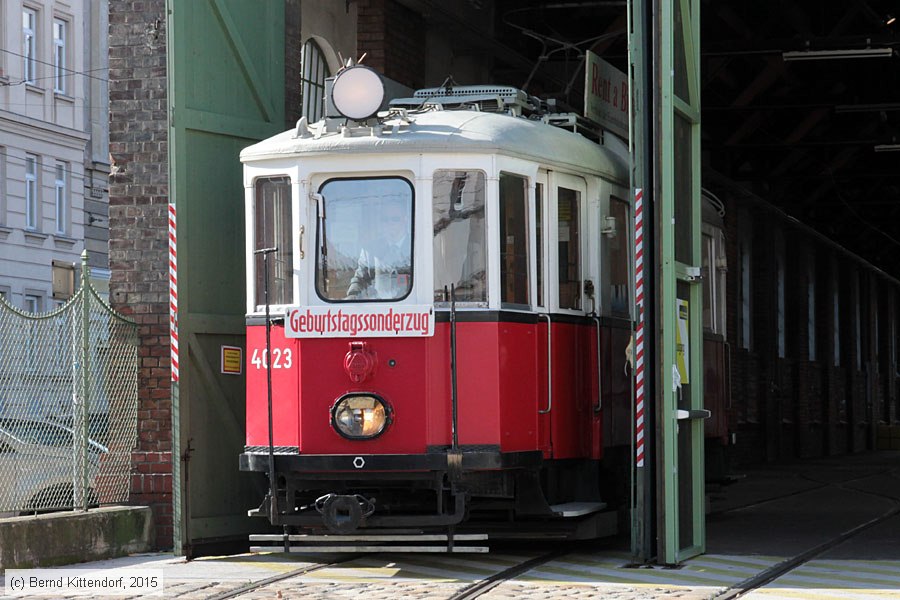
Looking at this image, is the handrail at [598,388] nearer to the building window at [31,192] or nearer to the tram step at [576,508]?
the tram step at [576,508]

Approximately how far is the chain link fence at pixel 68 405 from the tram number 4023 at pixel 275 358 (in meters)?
1.48

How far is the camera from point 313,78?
53.2 ft

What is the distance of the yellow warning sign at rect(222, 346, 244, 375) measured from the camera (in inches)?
476

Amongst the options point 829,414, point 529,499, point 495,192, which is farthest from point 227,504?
point 829,414

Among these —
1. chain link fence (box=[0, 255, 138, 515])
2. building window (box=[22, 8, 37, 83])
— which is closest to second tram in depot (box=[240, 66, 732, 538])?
chain link fence (box=[0, 255, 138, 515])

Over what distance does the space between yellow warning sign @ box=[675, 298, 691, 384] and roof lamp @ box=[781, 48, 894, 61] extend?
9040 mm

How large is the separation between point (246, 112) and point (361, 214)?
2441 millimetres

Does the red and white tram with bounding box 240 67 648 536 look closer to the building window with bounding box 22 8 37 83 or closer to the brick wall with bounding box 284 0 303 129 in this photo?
the brick wall with bounding box 284 0 303 129

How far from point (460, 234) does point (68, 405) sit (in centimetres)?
321

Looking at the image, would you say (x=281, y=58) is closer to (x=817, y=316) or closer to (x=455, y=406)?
(x=455, y=406)

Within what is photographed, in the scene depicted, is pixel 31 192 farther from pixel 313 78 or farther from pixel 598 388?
pixel 598 388

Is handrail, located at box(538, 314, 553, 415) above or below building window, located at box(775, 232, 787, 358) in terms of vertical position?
below

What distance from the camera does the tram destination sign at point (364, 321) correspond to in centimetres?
1031

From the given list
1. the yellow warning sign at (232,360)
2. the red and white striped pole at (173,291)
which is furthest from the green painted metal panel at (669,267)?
the red and white striped pole at (173,291)
